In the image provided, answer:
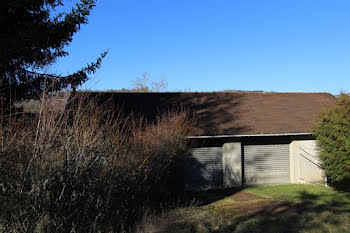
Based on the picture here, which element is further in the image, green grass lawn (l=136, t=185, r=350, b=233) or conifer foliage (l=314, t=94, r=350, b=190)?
conifer foliage (l=314, t=94, r=350, b=190)

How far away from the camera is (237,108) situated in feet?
57.3

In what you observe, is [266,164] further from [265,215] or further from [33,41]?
[33,41]

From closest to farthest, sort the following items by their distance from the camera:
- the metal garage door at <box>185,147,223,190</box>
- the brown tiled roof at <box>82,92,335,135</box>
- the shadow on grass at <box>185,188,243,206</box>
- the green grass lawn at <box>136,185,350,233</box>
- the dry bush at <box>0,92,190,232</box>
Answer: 1. the dry bush at <box>0,92,190,232</box>
2. the green grass lawn at <box>136,185,350,233</box>
3. the shadow on grass at <box>185,188,243,206</box>
4. the metal garage door at <box>185,147,223,190</box>
5. the brown tiled roof at <box>82,92,335,135</box>

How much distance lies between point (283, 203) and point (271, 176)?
5.27 metres

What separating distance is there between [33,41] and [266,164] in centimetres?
1185

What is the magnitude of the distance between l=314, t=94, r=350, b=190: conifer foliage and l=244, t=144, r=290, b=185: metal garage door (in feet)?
8.45

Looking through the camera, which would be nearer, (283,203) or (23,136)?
(23,136)

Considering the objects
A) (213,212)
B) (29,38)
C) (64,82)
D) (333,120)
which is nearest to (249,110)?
(333,120)

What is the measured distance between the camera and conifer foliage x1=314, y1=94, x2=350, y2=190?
40.5 feet

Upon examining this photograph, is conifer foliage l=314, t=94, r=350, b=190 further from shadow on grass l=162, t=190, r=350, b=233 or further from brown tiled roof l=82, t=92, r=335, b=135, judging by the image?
brown tiled roof l=82, t=92, r=335, b=135

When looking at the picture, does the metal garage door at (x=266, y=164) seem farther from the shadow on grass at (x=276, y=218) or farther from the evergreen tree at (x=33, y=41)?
the evergreen tree at (x=33, y=41)

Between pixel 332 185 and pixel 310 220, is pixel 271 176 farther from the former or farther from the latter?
pixel 310 220

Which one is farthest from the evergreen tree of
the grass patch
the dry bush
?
the grass patch

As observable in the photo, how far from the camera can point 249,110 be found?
56.6 feet
